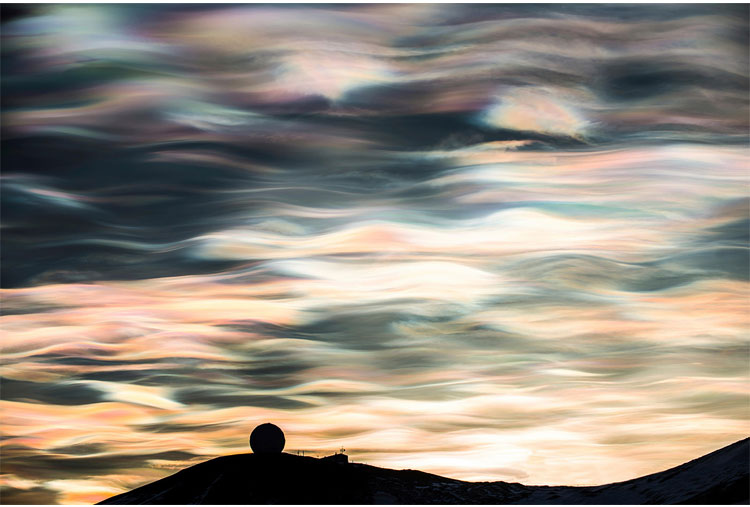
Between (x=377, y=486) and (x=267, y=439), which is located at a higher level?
(x=267, y=439)

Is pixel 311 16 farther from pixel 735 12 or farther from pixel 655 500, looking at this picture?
pixel 655 500

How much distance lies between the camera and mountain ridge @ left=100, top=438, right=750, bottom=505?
3487 inches

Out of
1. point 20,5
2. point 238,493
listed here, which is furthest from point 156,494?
point 20,5

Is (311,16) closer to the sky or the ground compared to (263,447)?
closer to the sky

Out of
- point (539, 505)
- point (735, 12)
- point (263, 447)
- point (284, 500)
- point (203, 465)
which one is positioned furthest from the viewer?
point (203, 465)

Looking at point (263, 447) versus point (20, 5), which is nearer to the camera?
point (20, 5)

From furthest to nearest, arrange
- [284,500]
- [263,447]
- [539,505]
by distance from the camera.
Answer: [539,505]
[284,500]
[263,447]

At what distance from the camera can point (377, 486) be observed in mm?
100688

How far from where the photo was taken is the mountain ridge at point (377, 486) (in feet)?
291

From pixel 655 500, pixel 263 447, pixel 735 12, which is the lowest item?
pixel 655 500

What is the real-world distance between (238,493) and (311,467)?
10792 mm

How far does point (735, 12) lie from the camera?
3897 cm

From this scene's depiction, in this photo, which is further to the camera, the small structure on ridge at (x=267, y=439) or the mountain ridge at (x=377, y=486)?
the mountain ridge at (x=377, y=486)

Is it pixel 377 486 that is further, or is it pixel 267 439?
pixel 377 486
